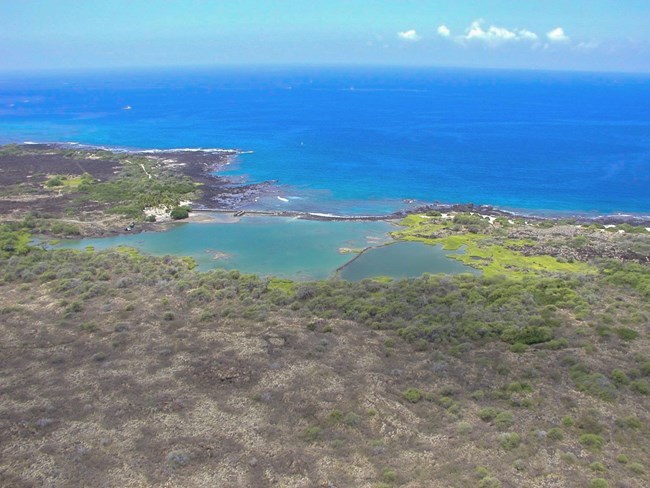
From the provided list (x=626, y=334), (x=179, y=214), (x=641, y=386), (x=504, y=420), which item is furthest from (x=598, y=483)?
(x=179, y=214)

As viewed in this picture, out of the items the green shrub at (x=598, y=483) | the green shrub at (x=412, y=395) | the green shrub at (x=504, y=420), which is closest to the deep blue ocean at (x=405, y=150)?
the green shrub at (x=412, y=395)

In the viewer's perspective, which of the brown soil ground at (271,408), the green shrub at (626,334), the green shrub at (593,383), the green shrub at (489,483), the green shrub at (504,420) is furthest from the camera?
the green shrub at (626,334)

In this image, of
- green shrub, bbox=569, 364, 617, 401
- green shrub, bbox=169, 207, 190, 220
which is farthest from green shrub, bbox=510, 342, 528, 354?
green shrub, bbox=169, 207, 190, 220

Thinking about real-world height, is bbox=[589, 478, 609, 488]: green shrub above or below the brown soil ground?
above

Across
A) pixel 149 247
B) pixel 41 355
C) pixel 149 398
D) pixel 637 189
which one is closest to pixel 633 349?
pixel 149 398

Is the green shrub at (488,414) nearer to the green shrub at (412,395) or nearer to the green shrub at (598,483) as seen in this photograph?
the green shrub at (412,395)

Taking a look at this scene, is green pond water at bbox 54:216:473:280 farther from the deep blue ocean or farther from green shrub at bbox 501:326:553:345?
green shrub at bbox 501:326:553:345

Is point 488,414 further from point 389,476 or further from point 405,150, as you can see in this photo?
point 405,150

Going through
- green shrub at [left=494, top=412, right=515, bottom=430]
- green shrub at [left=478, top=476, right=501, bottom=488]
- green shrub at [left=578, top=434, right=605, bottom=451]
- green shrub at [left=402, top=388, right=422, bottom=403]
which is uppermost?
green shrub at [left=478, top=476, right=501, bottom=488]
